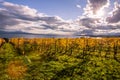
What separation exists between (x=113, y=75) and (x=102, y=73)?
15.9ft

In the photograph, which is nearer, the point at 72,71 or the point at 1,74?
the point at 1,74

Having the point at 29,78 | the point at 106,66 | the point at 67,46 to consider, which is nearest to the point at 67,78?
the point at 29,78

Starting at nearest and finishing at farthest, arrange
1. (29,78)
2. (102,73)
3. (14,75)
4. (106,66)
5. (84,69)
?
(29,78), (14,75), (102,73), (84,69), (106,66)

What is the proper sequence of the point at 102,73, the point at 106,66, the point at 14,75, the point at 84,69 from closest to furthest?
the point at 14,75
the point at 102,73
the point at 84,69
the point at 106,66

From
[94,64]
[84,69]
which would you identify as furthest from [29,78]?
[94,64]

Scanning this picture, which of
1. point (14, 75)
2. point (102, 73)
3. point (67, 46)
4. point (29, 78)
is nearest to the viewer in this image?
point (29, 78)

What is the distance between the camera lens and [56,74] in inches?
3344

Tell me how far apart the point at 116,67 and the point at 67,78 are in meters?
29.0

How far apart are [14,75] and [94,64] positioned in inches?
1625

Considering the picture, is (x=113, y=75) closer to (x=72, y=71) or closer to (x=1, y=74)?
(x=72, y=71)

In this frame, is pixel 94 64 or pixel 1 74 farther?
pixel 94 64

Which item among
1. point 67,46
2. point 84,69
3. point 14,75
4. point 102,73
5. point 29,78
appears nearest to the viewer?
point 29,78

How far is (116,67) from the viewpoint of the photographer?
9800 cm

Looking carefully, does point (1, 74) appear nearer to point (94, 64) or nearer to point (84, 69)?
point (84, 69)
